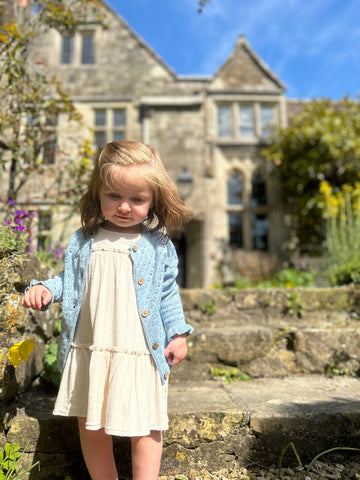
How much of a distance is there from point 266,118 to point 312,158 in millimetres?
1920

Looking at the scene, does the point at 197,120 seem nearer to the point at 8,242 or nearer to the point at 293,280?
the point at 293,280

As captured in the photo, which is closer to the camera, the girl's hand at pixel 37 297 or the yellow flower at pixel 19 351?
the girl's hand at pixel 37 297

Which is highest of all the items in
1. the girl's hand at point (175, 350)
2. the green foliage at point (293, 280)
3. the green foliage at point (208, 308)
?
the green foliage at point (293, 280)

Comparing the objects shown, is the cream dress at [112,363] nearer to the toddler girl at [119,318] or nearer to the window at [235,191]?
the toddler girl at [119,318]

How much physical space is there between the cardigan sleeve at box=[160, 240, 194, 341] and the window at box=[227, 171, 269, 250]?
779 centimetres

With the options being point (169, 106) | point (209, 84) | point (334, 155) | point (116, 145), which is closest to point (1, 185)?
point (169, 106)

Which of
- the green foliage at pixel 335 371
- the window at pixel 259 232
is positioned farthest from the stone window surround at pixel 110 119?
the green foliage at pixel 335 371

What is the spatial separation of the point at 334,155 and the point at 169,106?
4.20 meters

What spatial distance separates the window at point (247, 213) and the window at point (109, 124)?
3.15 meters

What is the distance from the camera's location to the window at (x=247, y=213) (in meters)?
9.39

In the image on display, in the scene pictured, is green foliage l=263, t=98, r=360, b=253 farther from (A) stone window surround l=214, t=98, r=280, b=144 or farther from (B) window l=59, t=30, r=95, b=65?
(B) window l=59, t=30, r=95, b=65

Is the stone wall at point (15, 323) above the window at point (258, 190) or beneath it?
beneath

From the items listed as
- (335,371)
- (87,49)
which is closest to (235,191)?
(87,49)

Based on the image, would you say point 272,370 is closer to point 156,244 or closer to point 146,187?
point 156,244
